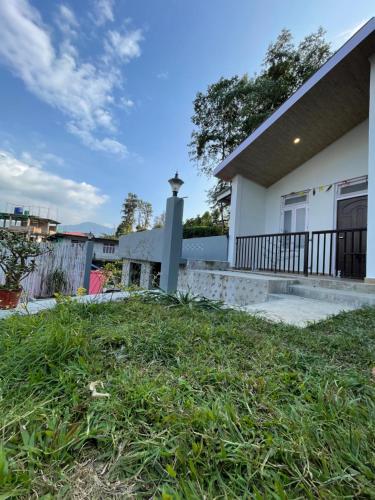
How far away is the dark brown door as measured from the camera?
5.50 m

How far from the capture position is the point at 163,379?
4.33 feet

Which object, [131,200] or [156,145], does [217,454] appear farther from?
[131,200]

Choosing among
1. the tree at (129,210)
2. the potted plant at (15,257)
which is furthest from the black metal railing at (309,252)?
the tree at (129,210)

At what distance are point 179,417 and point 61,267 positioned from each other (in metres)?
5.52

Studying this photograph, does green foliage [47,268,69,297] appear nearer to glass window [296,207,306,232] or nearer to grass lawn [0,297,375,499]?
grass lawn [0,297,375,499]

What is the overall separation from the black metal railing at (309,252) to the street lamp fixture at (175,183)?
3.20 metres

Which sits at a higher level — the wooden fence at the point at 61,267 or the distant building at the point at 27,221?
the distant building at the point at 27,221

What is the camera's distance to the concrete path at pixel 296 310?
9.48 ft

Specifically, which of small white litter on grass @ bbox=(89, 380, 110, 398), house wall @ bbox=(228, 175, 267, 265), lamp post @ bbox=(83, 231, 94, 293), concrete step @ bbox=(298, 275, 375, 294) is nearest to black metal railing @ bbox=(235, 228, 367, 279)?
house wall @ bbox=(228, 175, 267, 265)

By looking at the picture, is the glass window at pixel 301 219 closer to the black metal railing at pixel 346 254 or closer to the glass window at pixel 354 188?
the black metal railing at pixel 346 254

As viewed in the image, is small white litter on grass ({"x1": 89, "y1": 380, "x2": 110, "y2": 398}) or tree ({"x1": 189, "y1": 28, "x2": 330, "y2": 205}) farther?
tree ({"x1": 189, "y1": 28, "x2": 330, "y2": 205})

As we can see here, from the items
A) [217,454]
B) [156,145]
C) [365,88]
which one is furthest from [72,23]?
[217,454]

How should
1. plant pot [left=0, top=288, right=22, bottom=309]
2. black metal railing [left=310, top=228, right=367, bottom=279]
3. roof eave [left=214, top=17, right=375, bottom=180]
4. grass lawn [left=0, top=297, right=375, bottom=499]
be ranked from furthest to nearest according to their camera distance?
black metal railing [left=310, top=228, right=367, bottom=279] → roof eave [left=214, top=17, right=375, bottom=180] → plant pot [left=0, top=288, right=22, bottom=309] → grass lawn [left=0, top=297, right=375, bottom=499]

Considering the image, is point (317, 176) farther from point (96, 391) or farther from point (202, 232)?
point (96, 391)
